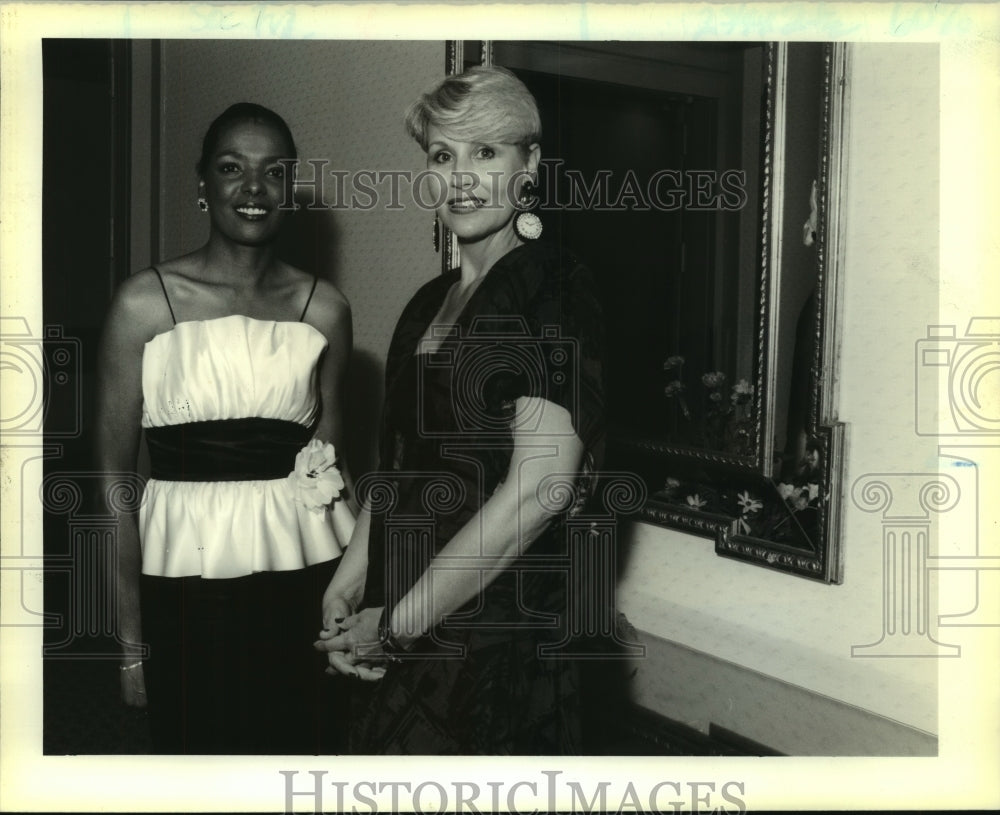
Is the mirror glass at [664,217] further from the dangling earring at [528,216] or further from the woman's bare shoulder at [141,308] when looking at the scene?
the woman's bare shoulder at [141,308]

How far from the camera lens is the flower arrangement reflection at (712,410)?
178 centimetres

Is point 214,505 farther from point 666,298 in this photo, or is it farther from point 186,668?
point 666,298

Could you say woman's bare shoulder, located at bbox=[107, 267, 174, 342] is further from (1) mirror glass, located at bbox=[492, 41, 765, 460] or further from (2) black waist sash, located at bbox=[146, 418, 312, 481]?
(1) mirror glass, located at bbox=[492, 41, 765, 460]

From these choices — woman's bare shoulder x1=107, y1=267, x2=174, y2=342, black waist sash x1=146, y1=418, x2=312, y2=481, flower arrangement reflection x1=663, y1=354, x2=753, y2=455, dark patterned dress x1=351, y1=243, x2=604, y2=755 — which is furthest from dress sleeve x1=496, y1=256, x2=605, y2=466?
woman's bare shoulder x1=107, y1=267, x2=174, y2=342

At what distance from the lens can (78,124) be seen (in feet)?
6.55

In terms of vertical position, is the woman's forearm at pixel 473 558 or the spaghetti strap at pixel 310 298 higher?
the spaghetti strap at pixel 310 298

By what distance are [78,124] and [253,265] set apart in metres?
0.46

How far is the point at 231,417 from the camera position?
190cm

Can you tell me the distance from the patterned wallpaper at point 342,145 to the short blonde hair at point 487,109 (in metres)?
0.07

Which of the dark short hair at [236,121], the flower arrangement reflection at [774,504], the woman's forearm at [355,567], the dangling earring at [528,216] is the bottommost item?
the woman's forearm at [355,567]

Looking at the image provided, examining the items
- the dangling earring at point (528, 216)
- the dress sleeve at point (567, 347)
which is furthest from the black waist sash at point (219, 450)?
the dangling earring at point (528, 216)

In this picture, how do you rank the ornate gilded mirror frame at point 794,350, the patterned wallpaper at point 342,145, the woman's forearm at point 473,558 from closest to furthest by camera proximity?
the ornate gilded mirror frame at point 794,350 < the woman's forearm at point 473,558 < the patterned wallpaper at point 342,145

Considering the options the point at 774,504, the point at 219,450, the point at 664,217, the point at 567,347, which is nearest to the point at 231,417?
the point at 219,450

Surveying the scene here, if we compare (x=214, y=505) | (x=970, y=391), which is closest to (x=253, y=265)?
(x=214, y=505)
